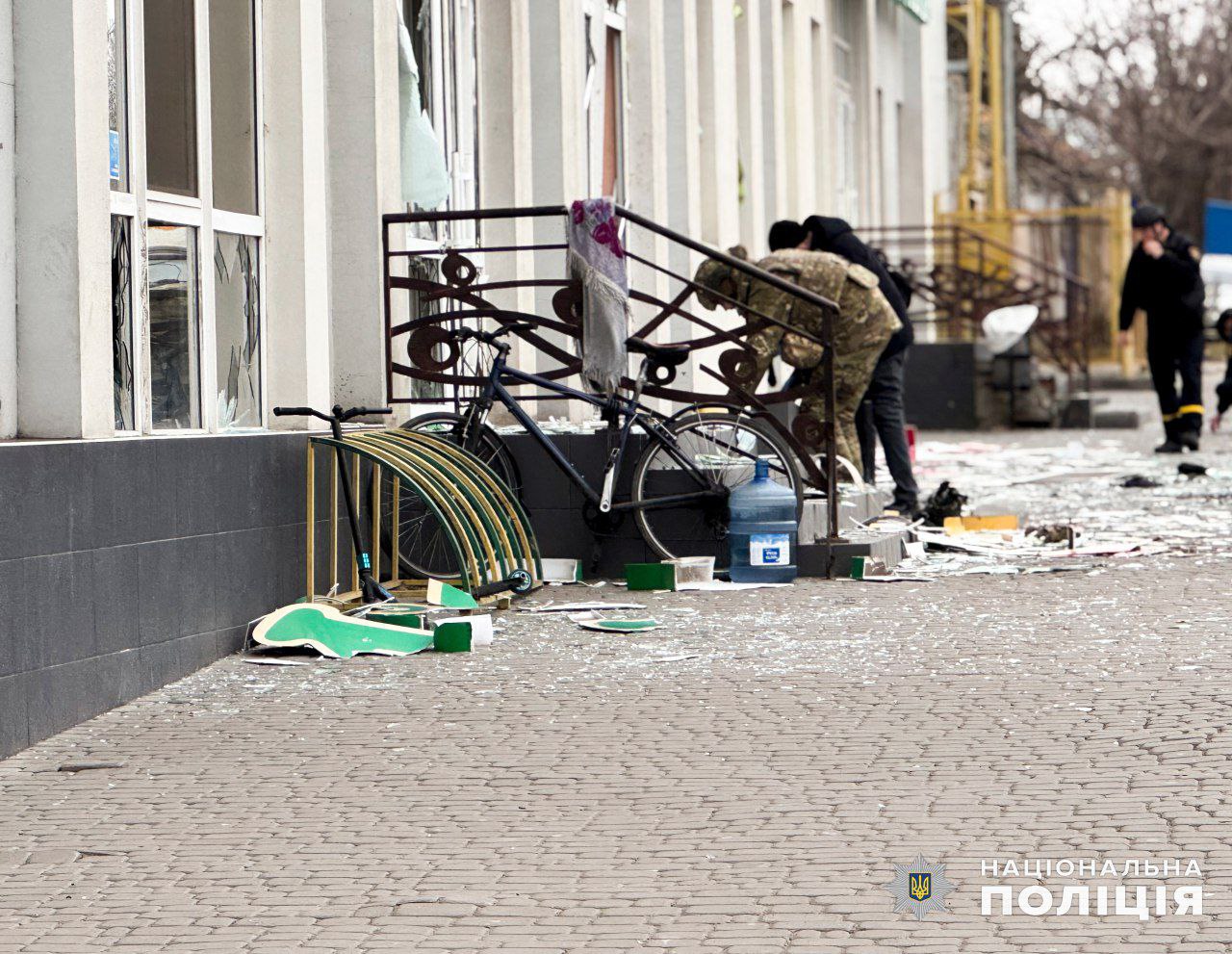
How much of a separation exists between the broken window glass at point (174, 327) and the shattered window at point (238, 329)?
0.90 ft

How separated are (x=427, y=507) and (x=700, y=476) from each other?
1.49 metres

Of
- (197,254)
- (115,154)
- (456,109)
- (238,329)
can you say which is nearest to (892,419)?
(456,109)

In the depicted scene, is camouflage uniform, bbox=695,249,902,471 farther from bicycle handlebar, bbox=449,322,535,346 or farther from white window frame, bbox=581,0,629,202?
white window frame, bbox=581,0,629,202

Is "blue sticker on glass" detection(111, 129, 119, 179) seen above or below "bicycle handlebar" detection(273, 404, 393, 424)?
above

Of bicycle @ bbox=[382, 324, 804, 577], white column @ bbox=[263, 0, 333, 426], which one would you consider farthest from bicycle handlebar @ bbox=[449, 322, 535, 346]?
white column @ bbox=[263, 0, 333, 426]

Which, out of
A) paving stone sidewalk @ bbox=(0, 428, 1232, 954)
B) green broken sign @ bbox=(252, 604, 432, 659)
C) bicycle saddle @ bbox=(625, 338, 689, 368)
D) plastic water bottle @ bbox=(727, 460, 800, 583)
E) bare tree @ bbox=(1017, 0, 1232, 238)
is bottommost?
paving stone sidewalk @ bbox=(0, 428, 1232, 954)

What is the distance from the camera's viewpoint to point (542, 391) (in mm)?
12383

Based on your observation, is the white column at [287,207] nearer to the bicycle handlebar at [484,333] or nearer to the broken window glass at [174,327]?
the broken window glass at [174,327]

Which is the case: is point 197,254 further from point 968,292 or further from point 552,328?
point 968,292

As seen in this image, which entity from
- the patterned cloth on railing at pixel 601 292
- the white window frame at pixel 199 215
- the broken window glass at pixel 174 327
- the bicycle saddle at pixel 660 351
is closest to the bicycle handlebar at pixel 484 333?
the patterned cloth on railing at pixel 601 292

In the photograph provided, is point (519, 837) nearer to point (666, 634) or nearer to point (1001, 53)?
point (666, 634)

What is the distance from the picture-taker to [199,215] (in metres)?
8.38

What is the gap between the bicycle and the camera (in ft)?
34.0

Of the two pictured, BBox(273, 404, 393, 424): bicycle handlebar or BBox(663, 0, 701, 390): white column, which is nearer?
BBox(273, 404, 393, 424): bicycle handlebar
